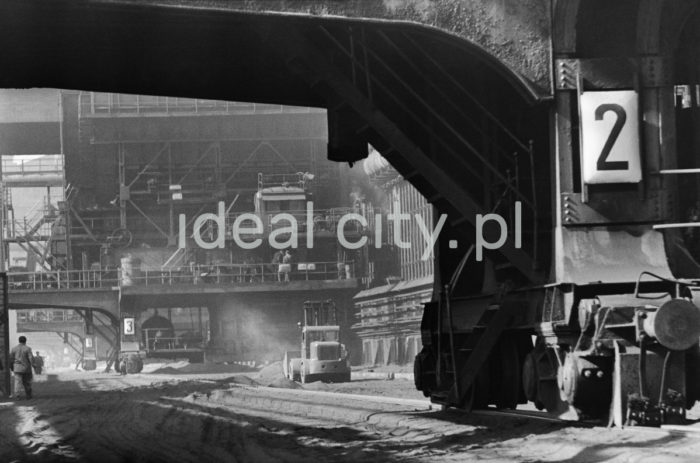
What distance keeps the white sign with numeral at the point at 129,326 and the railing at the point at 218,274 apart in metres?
2.23

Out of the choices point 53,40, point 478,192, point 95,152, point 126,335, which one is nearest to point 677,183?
point 478,192

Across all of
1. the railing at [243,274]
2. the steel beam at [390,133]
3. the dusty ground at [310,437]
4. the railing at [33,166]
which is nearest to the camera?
the dusty ground at [310,437]

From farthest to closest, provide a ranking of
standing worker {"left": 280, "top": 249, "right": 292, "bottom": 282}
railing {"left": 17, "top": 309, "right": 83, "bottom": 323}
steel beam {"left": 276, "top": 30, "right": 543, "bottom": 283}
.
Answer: railing {"left": 17, "top": 309, "right": 83, "bottom": 323}, standing worker {"left": 280, "top": 249, "right": 292, "bottom": 282}, steel beam {"left": 276, "top": 30, "right": 543, "bottom": 283}

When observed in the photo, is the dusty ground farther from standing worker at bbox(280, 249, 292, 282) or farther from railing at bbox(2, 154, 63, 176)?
railing at bbox(2, 154, 63, 176)

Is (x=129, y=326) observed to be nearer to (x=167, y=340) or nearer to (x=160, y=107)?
(x=167, y=340)

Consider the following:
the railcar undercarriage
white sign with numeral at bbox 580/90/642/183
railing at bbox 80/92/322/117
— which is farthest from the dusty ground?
railing at bbox 80/92/322/117

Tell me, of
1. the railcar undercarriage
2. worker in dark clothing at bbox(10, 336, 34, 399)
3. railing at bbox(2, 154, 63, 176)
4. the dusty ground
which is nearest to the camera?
the dusty ground

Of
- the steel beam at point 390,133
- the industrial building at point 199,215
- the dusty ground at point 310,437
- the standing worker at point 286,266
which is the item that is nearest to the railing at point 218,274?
the standing worker at point 286,266

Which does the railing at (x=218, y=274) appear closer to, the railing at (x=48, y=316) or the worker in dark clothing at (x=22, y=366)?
the railing at (x=48, y=316)

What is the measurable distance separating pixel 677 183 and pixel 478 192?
302cm

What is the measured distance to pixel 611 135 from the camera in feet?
38.4

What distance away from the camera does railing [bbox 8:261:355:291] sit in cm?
7431

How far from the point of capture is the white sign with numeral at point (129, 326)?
7175cm

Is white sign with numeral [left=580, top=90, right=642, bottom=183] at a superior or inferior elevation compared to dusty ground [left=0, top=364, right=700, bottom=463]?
superior
